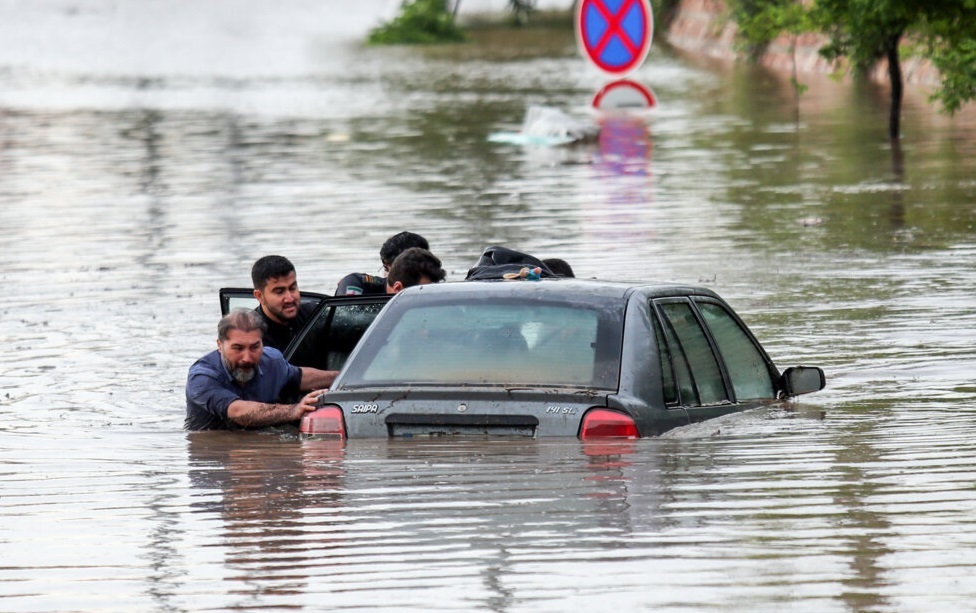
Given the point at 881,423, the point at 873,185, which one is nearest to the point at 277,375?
the point at 881,423

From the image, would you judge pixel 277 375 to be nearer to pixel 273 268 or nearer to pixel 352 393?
pixel 273 268

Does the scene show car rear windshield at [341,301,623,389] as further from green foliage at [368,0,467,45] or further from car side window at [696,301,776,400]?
green foliage at [368,0,467,45]

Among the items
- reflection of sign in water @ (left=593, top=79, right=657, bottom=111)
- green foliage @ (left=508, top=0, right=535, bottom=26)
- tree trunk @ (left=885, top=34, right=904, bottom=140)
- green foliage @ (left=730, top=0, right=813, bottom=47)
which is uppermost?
green foliage @ (left=508, top=0, right=535, bottom=26)

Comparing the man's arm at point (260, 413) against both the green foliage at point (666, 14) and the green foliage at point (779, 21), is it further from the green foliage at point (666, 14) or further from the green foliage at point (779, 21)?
the green foliage at point (666, 14)

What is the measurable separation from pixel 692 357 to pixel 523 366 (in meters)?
1.01

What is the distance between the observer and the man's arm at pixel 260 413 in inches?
398

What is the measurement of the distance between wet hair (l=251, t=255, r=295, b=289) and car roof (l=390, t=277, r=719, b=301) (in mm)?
1938

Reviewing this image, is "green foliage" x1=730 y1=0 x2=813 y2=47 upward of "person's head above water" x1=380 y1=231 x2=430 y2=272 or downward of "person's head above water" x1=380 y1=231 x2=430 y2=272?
upward

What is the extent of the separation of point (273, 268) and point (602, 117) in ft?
117

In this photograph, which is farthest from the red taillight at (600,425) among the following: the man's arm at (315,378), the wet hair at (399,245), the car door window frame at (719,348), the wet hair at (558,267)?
the wet hair at (399,245)

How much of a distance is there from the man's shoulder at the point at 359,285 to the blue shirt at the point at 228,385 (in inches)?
56.8

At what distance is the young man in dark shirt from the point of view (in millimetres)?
11320

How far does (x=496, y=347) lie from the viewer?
9.03 metres

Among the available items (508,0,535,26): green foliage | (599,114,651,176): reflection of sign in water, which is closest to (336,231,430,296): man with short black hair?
(599,114,651,176): reflection of sign in water
